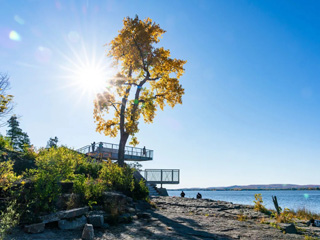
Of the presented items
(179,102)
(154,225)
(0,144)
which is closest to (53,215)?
(154,225)

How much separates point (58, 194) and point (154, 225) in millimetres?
3062

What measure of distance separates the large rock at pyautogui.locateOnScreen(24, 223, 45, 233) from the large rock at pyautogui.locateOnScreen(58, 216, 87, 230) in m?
0.58

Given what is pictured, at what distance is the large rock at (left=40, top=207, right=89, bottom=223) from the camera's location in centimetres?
630

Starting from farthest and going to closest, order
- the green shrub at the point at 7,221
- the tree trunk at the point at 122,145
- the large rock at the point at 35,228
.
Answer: the tree trunk at the point at 122,145 → the large rock at the point at 35,228 → the green shrub at the point at 7,221

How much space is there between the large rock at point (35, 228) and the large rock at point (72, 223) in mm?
584

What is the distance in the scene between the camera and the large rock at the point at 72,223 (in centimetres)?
651

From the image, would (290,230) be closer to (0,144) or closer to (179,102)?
(179,102)

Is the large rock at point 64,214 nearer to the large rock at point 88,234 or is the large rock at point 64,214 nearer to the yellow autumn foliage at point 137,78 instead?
the large rock at point 88,234

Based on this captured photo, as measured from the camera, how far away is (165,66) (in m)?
17.0

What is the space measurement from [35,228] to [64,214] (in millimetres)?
912

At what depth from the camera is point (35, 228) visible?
230 inches

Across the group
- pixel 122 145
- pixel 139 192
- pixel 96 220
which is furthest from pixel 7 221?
pixel 122 145

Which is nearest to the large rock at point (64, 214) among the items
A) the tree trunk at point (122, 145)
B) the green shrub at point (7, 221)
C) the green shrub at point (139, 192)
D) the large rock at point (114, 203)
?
the green shrub at point (7, 221)

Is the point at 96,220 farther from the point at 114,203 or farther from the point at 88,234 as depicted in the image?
the point at 114,203
